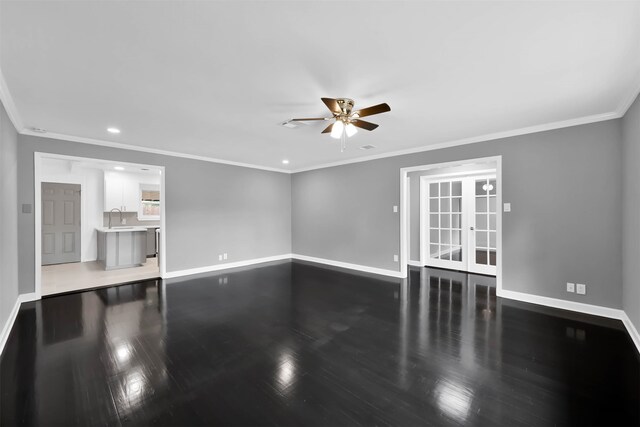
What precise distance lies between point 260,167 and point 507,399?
5919 millimetres

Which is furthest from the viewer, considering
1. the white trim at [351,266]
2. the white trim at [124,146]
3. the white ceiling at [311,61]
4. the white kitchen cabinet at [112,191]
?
the white kitchen cabinet at [112,191]

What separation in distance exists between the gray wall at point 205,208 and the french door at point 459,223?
347 cm

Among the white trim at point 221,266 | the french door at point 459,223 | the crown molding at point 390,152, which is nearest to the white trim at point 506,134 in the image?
the crown molding at point 390,152

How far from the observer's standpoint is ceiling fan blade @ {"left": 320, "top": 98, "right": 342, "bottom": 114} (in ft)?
7.80

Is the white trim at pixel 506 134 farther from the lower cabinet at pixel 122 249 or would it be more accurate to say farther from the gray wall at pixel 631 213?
the lower cabinet at pixel 122 249

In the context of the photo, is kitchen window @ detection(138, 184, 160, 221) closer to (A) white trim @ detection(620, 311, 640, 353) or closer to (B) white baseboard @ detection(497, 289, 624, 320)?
(B) white baseboard @ detection(497, 289, 624, 320)

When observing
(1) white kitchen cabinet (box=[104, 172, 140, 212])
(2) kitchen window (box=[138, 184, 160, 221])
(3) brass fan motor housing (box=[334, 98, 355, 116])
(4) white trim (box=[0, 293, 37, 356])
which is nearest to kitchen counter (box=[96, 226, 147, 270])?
(1) white kitchen cabinet (box=[104, 172, 140, 212])

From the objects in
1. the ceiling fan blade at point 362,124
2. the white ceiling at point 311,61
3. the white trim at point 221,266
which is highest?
the white ceiling at point 311,61

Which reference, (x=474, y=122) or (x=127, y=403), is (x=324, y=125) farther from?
(x=127, y=403)

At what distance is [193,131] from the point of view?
3840mm

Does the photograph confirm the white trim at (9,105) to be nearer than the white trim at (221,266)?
Yes

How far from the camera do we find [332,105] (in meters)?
2.48

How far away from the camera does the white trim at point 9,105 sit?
2.40 metres

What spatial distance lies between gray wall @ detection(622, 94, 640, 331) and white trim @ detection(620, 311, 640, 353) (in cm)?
6
